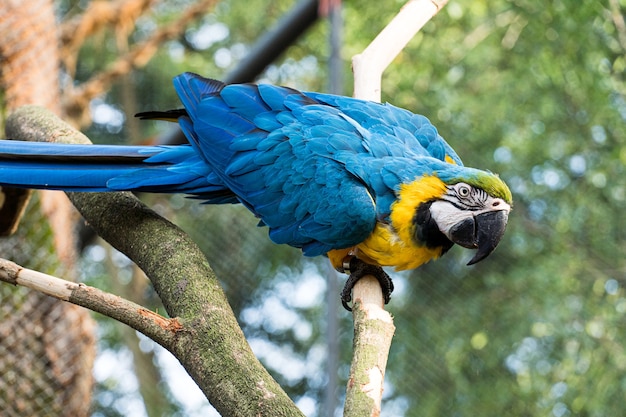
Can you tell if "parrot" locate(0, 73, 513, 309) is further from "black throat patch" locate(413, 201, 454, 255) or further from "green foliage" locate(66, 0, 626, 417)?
"green foliage" locate(66, 0, 626, 417)

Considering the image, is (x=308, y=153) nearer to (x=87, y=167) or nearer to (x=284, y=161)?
(x=284, y=161)

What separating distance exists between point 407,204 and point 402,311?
160 centimetres

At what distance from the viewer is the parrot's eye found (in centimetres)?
140

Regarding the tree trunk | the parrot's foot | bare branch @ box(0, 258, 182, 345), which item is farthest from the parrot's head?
the tree trunk

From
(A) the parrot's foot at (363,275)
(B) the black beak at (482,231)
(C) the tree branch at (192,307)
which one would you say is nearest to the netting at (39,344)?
(C) the tree branch at (192,307)

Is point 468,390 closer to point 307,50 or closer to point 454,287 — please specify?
point 454,287

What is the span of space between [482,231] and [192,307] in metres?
0.56

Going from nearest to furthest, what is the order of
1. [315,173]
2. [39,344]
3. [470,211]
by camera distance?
[470,211] → [315,173] → [39,344]

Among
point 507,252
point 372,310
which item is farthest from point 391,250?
point 507,252

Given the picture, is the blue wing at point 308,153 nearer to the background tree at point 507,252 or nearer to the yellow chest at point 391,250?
the yellow chest at point 391,250

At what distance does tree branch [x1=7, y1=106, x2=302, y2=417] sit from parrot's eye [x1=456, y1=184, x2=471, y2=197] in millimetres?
483

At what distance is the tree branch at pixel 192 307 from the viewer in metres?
1.05

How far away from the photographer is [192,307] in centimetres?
115

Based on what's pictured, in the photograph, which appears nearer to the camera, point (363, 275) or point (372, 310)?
point (372, 310)
